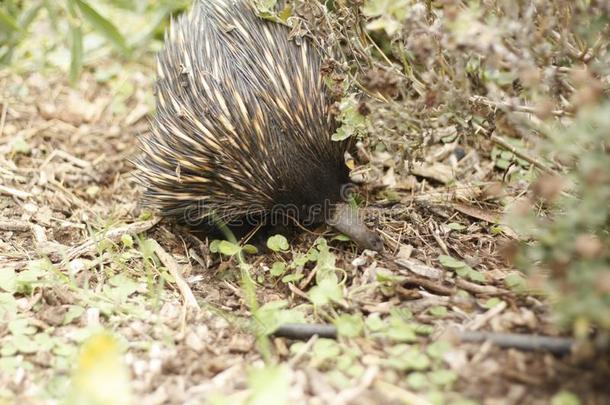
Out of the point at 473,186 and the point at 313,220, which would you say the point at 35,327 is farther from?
the point at 473,186

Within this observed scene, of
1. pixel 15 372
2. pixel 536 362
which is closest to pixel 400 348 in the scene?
pixel 536 362

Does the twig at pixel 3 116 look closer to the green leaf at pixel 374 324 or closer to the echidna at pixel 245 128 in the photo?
the echidna at pixel 245 128

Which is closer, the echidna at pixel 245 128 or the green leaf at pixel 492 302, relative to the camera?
the green leaf at pixel 492 302

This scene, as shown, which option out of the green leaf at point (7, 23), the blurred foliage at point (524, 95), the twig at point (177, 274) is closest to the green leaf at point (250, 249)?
the twig at point (177, 274)

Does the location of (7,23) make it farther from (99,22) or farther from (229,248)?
(229,248)

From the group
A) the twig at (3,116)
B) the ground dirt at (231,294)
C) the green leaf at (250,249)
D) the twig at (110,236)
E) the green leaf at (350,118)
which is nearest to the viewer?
the ground dirt at (231,294)

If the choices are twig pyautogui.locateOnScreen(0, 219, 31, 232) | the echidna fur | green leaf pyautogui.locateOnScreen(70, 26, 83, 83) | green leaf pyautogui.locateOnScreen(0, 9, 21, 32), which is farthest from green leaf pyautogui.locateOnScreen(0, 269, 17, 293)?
green leaf pyautogui.locateOnScreen(70, 26, 83, 83)
